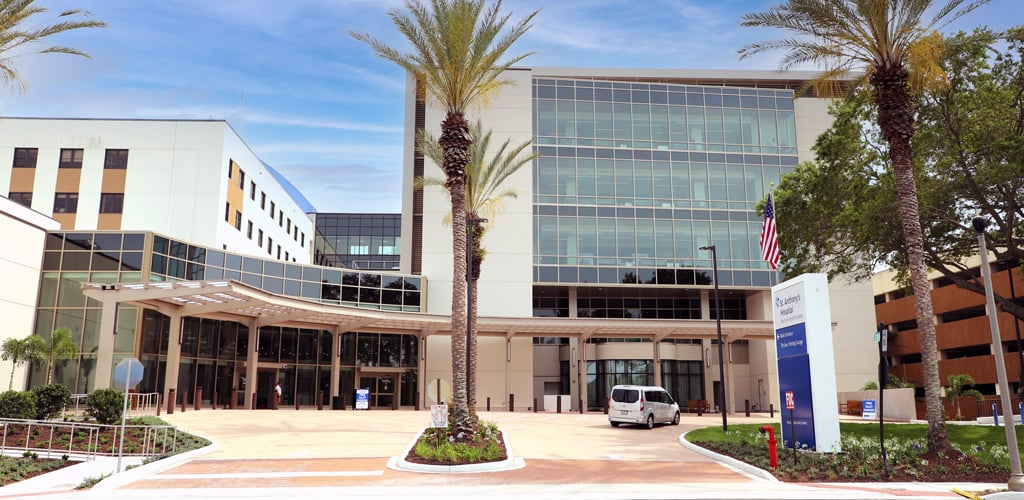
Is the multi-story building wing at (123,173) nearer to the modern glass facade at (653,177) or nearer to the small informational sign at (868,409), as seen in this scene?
the modern glass facade at (653,177)

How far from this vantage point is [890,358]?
6044 centimetres

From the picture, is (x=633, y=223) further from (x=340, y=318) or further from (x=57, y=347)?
(x=57, y=347)

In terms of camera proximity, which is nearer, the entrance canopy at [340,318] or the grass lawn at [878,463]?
the grass lawn at [878,463]

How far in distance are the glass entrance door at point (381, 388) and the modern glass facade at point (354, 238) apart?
37.3 meters

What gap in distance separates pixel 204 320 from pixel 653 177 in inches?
1144

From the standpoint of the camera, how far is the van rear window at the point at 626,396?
29.4 m

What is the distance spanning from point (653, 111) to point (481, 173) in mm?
22830

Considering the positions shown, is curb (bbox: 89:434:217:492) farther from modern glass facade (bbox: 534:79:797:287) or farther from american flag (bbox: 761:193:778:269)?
modern glass facade (bbox: 534:79:797:287)

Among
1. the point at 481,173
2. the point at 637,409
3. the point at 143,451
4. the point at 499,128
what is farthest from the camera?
the point at 499,128

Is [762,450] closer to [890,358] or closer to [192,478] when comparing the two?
[192,478]

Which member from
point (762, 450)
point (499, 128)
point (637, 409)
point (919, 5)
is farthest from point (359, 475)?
point (499, 128)

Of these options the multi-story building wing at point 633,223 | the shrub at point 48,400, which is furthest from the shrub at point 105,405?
the multi-story building wing at point 633,223

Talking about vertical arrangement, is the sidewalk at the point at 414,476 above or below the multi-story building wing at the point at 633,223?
below

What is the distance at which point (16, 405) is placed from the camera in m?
19.4
